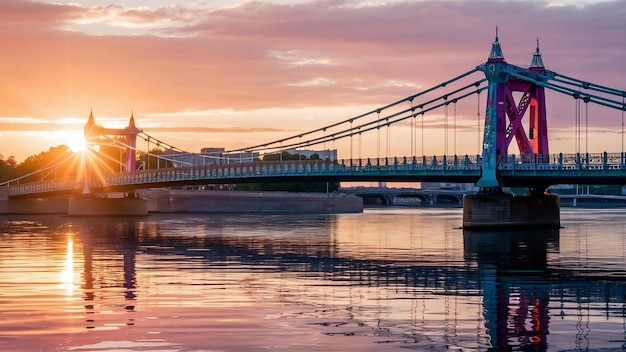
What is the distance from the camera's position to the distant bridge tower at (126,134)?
148 metres

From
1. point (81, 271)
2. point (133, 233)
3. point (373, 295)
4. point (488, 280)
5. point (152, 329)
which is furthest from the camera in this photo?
point (133, 233)

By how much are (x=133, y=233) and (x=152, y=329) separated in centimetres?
5456

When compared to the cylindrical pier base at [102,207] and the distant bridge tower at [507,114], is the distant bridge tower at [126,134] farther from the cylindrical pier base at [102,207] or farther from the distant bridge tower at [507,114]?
the distant bridge tower at [507,114]

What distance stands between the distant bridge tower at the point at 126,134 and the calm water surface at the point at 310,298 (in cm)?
9080

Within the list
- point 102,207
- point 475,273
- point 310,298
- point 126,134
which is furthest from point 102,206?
point 310,298

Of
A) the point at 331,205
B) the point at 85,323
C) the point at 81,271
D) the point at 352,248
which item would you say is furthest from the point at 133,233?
the point at 331,205

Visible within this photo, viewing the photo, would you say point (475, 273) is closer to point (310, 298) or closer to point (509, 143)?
point (310, 298)

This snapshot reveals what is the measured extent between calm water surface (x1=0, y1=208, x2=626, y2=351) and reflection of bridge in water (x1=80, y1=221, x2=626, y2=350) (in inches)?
2.1

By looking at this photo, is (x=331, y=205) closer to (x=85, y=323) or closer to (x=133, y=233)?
(x=133, y=233)

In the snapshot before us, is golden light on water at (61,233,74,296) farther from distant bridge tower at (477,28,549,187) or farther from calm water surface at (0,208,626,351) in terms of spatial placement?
distant bridge tower at (477,28,549,187)

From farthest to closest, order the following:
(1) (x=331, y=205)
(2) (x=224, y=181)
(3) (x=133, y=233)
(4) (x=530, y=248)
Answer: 1. (1) (x=331, y=205)
2. (2) (x=224, y=181)
3. (3) (x=133, y=233)
4. (4) (x=530, y=248)

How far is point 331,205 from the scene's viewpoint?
163250 mm

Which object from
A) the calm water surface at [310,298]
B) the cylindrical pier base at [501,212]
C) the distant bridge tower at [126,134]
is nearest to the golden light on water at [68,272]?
the calm water surface at [310,298]

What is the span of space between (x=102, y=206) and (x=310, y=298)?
103380mm
